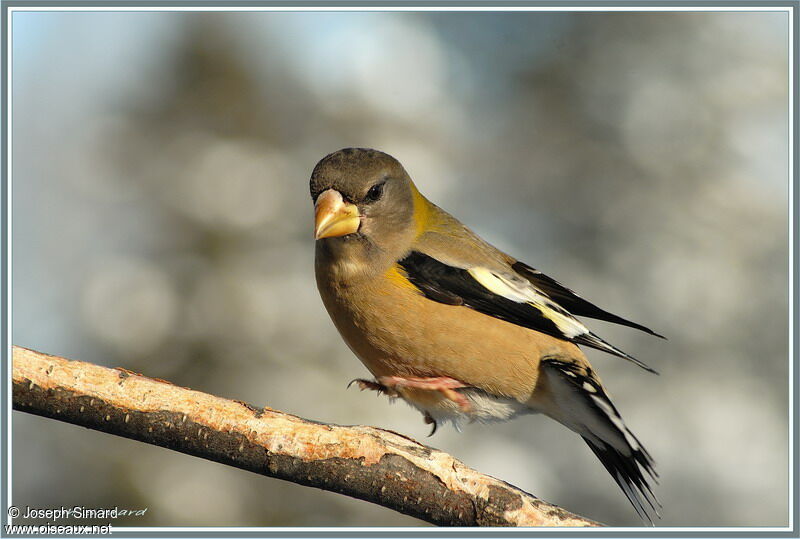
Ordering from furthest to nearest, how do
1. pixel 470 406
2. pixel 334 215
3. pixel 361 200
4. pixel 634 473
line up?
1. pixel 634 473
2. pixel 470 406
3. pixel 361 200
4. pixel 334 215

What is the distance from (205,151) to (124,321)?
2.39 m

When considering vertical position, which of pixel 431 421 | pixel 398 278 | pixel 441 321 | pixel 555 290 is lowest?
pixel 431 421

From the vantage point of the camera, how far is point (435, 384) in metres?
→ 4.35

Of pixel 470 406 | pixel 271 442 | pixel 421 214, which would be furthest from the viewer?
pixel 421 214

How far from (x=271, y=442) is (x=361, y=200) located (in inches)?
59.6

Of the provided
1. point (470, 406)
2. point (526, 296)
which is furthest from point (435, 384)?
point (526, 296)

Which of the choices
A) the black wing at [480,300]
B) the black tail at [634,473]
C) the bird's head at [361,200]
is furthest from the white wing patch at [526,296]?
the black tail at [634,473]

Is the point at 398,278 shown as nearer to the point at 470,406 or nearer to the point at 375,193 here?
the point at 375,193

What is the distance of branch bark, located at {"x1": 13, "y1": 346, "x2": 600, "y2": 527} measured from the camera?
337 cm

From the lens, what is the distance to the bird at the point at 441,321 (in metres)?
4.23

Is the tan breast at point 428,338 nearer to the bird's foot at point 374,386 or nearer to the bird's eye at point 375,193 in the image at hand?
the bird's foot at point 374,386

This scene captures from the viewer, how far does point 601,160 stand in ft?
32.7

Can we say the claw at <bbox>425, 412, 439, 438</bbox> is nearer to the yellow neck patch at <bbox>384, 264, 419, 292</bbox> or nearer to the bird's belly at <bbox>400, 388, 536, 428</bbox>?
the bird's belly at <bbox>400, 388, 536, 428</bbox>

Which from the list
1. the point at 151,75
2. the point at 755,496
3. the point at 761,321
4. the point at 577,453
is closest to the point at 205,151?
the point at 151,75
